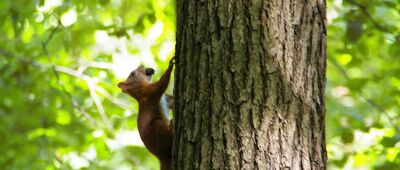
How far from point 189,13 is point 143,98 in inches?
60.2

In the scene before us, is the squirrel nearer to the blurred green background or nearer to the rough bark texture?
the rough bark texture

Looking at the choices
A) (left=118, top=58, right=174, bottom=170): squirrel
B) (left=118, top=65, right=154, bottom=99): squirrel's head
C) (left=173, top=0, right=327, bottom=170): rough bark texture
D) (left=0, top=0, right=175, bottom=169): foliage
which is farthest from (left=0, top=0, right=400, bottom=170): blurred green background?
(left=173, top=0, right=327, bottom=170): rough bark texture

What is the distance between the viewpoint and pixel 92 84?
19.1 feet

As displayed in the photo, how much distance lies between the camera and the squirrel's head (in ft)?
14.0

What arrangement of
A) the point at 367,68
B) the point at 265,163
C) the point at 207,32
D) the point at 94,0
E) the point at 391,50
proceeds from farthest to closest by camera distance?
the point at 367,68, the point at 94,0, the point at 391,50, the point at 207,32, the point at 265,163

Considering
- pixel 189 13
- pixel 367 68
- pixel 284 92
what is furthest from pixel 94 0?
pixel 367 68

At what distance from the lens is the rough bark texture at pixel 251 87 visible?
2.33 metres

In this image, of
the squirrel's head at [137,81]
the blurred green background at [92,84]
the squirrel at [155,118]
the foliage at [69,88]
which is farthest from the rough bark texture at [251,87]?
the foliage at [69,88]

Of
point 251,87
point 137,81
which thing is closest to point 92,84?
point 137,81

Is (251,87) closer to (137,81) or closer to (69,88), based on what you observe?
(137,81)

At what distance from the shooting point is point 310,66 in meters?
2.45

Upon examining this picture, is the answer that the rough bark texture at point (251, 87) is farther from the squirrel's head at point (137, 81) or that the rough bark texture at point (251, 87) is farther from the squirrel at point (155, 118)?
the squirrel's head at point (137, 81)

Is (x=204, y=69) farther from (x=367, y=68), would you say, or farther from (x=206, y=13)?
(x=367, y=68)

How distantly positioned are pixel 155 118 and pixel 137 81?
2.52ft
